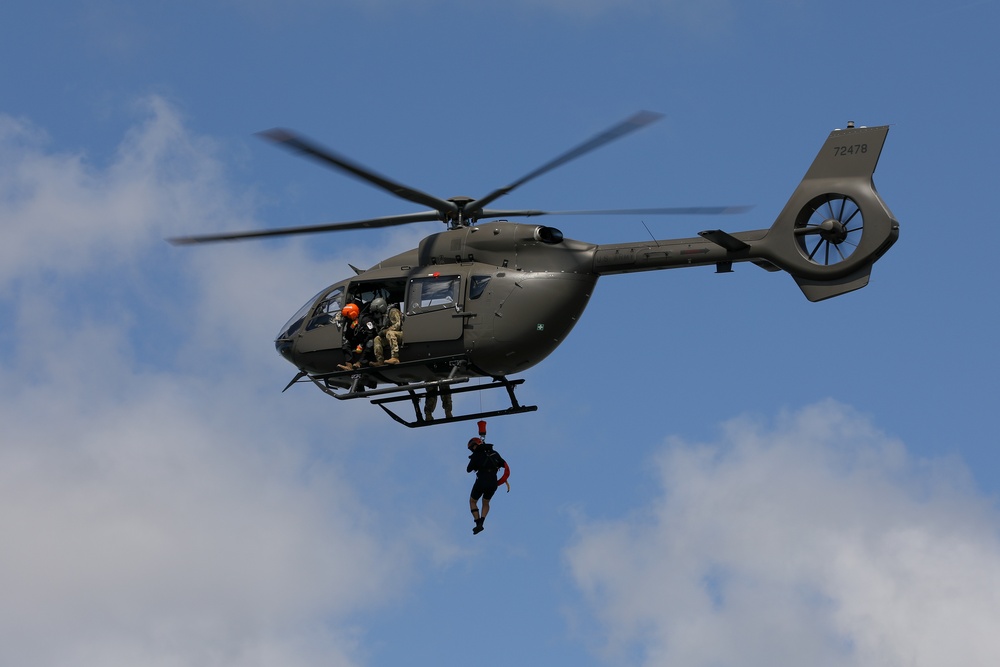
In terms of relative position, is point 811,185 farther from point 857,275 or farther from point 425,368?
point 425,368

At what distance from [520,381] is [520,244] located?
2.77 metres

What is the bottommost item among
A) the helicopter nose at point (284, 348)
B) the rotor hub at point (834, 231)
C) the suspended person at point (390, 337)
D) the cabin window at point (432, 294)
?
the rotor hub at point (834, 231)

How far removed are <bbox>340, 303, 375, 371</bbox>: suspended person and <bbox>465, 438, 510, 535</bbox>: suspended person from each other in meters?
2.97

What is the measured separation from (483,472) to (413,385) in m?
2.51

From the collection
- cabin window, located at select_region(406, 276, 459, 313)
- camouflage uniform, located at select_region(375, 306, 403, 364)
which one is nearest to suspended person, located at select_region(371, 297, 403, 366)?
camouflage uniform, located at select_region(375, 306, 403, 364)

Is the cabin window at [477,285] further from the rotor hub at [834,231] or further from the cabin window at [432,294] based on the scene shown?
the rotor hub at [834,231]

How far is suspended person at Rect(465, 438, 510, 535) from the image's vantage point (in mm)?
37562

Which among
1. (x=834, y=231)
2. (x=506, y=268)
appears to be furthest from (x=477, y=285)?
(x=834, y=231)

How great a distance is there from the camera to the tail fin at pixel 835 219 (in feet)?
111

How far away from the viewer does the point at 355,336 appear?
1484 inches

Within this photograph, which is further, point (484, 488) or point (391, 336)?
point (484, 488)

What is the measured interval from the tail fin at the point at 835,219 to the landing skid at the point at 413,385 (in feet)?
19.9

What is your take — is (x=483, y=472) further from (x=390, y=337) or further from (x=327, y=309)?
(x=327, y=309)

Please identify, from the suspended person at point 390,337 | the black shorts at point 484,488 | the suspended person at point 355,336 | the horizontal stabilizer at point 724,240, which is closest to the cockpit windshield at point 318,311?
the suspended person at point 355,336
